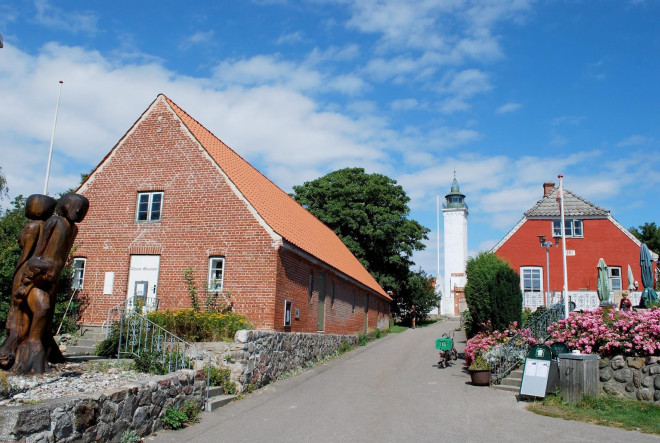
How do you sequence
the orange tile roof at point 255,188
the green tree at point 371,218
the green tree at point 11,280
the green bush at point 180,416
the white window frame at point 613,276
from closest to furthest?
the green bush at point 180,416 < the green tree at point 11,280 < the orange tile roof at point 255,188 < the white window frame at point 613,276 < the green tree at point 371,218

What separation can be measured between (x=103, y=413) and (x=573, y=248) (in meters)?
28.6

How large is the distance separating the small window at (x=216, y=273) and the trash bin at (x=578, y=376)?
31.9 ft

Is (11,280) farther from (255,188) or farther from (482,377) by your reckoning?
(482,377)

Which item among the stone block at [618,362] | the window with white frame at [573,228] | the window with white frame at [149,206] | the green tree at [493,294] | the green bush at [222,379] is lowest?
the green bush at [222,379]

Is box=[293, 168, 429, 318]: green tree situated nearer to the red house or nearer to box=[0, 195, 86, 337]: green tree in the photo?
the red house

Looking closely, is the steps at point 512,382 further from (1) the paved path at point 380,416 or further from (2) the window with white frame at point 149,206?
(2) the window with white frame at point 149,206

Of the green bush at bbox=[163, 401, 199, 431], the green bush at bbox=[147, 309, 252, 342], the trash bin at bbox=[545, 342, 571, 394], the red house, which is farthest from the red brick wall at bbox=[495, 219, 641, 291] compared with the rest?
the green bush at bbox=[163, 401, 199, 431]

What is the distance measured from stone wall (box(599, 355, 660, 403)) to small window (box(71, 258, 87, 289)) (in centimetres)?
1586

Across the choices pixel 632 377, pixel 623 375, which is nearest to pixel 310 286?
pixel 623 375

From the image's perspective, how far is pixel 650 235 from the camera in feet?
164

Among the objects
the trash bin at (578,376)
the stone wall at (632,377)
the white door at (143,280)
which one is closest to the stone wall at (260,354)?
the white door at (143,280)

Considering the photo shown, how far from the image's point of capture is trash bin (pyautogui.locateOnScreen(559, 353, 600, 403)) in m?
12.6

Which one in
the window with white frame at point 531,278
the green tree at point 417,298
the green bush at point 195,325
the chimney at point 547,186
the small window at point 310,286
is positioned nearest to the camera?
the green bush at point 195,325

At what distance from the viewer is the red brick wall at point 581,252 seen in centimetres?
3008
